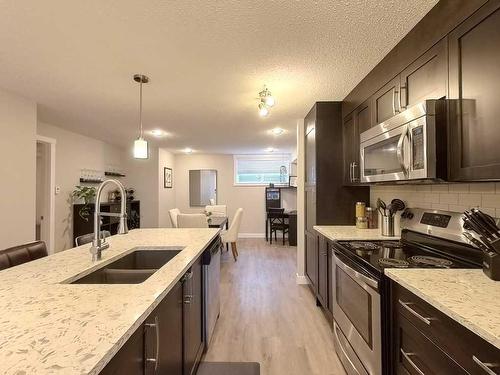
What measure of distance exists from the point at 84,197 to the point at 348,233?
14.1ft

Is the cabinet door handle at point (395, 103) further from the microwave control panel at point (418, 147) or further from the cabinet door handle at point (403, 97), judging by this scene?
the microwave control panel at point (418, 147)

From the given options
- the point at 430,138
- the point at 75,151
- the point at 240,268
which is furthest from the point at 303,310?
the point at 75,151

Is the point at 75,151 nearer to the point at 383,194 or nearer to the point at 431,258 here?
the point at 383,194

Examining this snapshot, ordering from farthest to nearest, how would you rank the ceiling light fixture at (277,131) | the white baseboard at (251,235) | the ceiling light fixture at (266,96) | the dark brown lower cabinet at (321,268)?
the white baseboard at (251,235) < the ceiling light fixture at (277,131) < the ceiling light fixture at (266,96) < the dark brown lower cabinet at (321,268)

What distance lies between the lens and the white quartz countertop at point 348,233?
7.33ft

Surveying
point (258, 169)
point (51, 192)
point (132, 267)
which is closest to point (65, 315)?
point (132, 267)

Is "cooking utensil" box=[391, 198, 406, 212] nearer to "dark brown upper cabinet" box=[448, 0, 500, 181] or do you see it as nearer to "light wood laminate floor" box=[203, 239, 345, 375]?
"dark brown upper cabinet" box=[448, 0, 500, 181]

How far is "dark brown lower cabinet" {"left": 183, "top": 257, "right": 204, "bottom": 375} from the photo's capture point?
60.2 inches

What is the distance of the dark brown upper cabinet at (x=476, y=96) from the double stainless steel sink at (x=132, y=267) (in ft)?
5.40

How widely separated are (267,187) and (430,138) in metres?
5.84

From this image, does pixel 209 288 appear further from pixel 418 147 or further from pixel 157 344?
pixel 418 147

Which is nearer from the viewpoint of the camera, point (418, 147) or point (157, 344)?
point (157, 344)

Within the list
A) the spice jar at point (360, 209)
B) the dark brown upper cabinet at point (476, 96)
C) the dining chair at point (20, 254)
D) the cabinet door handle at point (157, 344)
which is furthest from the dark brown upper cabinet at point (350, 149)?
the dining chair at point (20, 254)

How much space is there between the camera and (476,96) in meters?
1.19
